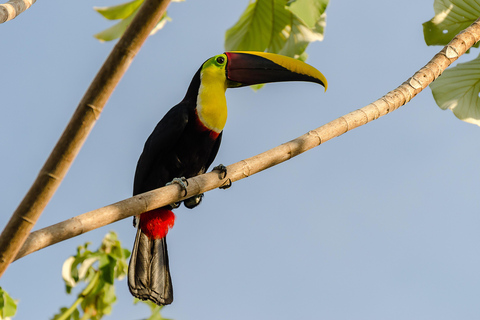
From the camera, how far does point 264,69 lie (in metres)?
3.95

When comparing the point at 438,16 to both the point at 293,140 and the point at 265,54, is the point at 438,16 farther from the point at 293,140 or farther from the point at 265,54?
the point at 293,140

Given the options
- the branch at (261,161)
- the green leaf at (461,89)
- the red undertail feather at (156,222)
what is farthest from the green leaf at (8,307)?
the green leaf at (461,89)

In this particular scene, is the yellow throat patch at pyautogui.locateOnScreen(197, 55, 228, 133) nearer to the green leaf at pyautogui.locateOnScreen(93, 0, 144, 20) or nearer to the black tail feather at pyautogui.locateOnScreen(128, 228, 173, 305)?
the green leaf at pyautogui.locateOnScreen(93, 0, 144, 20)

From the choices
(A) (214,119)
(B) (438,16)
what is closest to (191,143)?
(A) (214,119)

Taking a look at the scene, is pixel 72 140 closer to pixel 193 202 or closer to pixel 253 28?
pixel 193 202

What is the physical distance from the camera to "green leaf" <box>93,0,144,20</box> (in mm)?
3271

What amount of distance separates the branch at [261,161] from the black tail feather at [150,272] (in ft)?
4.84

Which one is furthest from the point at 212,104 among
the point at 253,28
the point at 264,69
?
the point at 253,28

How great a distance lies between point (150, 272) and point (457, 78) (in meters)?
2.62

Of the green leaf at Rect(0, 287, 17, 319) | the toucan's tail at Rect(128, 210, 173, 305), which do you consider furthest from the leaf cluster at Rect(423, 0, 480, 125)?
the green leaf at Rect(0, 287, 17, 319)

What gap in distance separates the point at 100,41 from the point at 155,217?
4.54ft

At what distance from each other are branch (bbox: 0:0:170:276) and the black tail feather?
7.16 ft

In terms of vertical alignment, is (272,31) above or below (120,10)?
above

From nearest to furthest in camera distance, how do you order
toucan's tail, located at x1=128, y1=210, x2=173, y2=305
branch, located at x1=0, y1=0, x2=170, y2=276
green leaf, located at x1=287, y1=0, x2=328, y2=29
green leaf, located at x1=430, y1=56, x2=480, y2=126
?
branch, located at x1=0, y1=0, x2=170, y2=276 → green leaf, located at x1=287, y1=0, x2=328, y2=29 → green leaf, located at x1=430, y1=56, x2=480, y2=126 → toucan's tail, located at x1=128, y1=210, x2=173, y2=305
